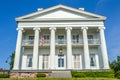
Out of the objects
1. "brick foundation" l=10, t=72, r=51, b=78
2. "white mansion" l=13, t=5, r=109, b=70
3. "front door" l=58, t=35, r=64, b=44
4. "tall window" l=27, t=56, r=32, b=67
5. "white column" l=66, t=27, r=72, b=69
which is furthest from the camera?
"front door" l=58, t=35, r=64, b=44

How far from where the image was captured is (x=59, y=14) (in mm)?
29016

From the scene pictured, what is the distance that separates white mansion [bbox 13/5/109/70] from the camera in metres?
27.5

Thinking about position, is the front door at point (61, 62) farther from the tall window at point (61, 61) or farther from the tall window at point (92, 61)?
the tall window at point (92, 61)

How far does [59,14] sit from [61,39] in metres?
4.11

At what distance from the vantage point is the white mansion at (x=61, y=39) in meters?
27.5

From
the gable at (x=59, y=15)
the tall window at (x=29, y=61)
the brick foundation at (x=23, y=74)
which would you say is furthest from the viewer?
the gable at (x=59, y=15)

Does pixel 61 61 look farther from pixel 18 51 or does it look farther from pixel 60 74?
pixel 18 51

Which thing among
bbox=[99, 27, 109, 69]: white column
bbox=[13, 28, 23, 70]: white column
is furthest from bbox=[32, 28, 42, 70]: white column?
bbox=[99, 27, 109, 69]: white column

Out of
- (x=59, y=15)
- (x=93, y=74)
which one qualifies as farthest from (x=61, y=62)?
(x=59, y=15)

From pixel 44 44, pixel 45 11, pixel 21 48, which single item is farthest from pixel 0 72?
pixel 45 11

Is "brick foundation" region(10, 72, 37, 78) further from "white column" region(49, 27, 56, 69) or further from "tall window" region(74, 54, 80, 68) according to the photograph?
"tall window" region(74, 54, 80, 68)

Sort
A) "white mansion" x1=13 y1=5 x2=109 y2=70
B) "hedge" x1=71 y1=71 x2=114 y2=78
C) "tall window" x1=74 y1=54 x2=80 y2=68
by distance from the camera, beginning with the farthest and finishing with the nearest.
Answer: "tall window" x1=74 y1=54 x2=80 y2=68 → "white mansion" x1=13 y1=5 x2=109 y2=70 → "hedge" x1=71 y1=71 x2=114 y2=78

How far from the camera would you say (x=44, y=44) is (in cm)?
2814

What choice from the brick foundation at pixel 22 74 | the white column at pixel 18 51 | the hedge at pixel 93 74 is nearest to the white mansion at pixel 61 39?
the white column at pixel 18 51
